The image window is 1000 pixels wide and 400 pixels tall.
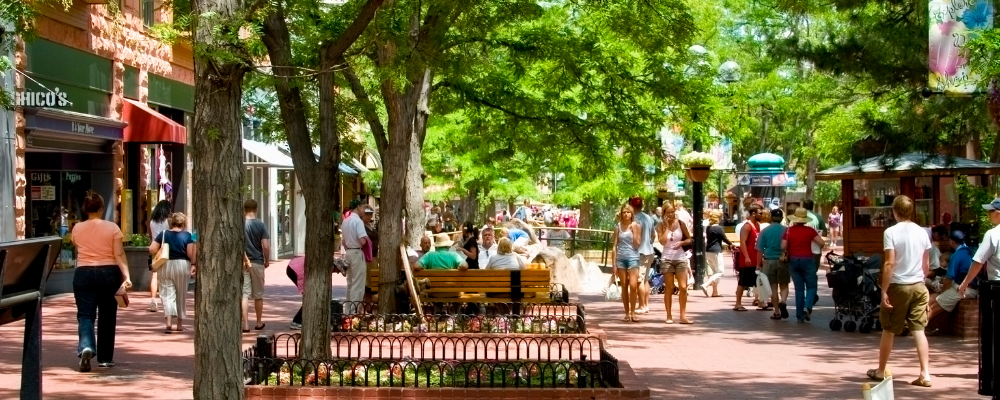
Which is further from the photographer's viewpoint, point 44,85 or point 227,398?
point 44,85

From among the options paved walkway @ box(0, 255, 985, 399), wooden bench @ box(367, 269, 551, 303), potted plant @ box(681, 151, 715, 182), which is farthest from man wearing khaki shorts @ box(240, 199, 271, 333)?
potted plant @ box(681, 151, 715, 182)

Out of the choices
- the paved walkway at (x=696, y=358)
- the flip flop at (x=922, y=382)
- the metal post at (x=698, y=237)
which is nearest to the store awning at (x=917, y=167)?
the paved walkway at (x=696, y=358)

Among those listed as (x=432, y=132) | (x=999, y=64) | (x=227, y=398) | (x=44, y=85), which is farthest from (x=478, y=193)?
(x=227, y=398)

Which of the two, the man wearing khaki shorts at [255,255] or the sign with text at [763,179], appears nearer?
the man wearing khaki shorts at [255,255]

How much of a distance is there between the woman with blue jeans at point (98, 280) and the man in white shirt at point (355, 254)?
4.31m

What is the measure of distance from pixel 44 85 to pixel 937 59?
12.8 meters

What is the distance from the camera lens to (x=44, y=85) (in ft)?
65.4

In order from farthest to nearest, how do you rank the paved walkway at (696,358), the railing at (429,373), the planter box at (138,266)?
1. the planter box at (138,266)
2. the paved walkway at (696,358)
3. the railing at (429,373)

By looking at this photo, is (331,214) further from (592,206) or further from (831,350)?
(592,206)

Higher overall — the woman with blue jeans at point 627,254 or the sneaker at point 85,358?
the woman with blue jeans at point 627,254

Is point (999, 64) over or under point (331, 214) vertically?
over

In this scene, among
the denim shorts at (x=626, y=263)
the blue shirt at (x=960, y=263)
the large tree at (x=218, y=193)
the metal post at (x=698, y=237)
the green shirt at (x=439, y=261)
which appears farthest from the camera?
the metal post at (x=698, y=237)

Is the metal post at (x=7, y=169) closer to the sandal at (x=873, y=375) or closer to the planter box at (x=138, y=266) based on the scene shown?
the planter box at (x=138, y=266)

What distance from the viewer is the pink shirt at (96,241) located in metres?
11.6
